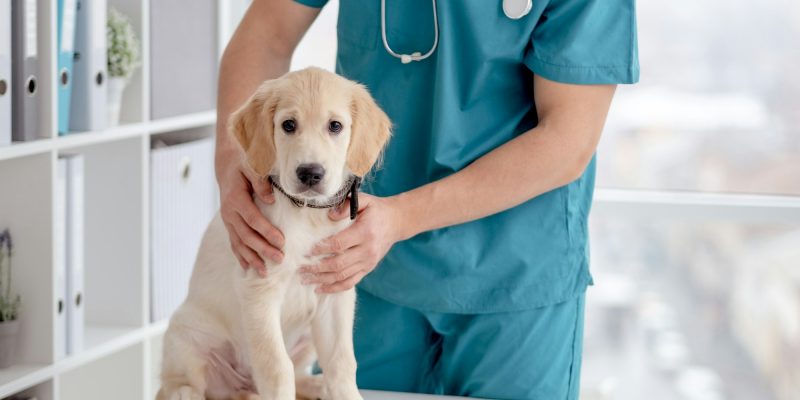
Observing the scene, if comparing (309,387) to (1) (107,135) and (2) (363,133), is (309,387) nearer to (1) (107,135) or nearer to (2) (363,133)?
(2) (363,133)

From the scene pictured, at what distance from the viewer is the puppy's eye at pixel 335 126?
4.02ft

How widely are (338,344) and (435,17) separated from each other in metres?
0.50

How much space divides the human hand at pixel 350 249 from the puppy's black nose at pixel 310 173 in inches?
3.5

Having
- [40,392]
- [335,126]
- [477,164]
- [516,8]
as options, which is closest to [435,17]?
[516,8]

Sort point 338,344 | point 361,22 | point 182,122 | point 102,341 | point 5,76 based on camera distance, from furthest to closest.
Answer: point 182,122 → point 102,341 → point 5,76 → point 361,22 → point 338,344

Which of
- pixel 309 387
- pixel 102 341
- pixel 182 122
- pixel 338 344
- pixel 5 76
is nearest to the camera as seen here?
pixel 338 344

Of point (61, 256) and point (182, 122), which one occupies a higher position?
point (182, 122)

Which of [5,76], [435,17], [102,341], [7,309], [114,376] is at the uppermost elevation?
[435,17]

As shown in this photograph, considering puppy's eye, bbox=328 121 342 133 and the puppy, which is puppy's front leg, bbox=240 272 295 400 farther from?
puppy's eye, bbox=328 121 342 133

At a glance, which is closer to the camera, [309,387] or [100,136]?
[309,387]

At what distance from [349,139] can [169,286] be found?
1.47 meters

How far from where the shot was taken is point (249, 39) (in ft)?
5.15

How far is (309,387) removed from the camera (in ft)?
4.72

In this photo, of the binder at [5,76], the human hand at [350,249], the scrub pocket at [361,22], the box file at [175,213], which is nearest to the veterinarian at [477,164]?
the scrub pocket at [361,22]
